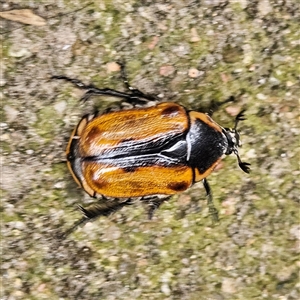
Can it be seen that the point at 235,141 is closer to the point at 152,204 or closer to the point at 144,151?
the point at 144,151

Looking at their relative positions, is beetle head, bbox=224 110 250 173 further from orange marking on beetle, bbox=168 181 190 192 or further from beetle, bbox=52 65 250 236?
orange marking on beetle, bbox=168 181 190 192

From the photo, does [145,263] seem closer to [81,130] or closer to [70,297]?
[70,297]

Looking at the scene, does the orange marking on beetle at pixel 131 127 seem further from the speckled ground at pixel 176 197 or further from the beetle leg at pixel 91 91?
the speckled ground at pixel 176 197

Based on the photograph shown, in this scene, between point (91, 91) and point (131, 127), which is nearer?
point (131, 127)

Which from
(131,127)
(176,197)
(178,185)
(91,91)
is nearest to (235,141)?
(178,185)

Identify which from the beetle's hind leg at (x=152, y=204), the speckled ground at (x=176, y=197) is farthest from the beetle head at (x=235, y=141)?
the beetle's hind leg at (x=152, y=204)

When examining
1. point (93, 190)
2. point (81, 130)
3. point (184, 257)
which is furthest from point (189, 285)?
point (81, 130)
